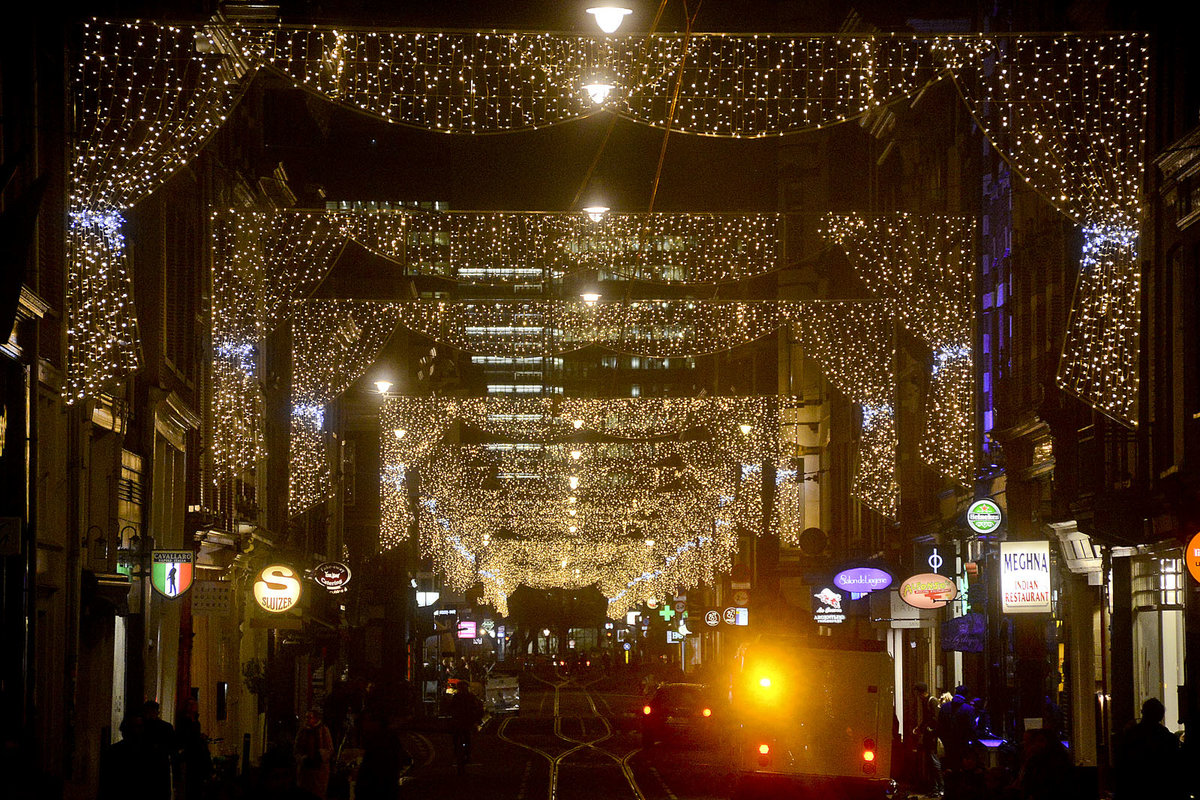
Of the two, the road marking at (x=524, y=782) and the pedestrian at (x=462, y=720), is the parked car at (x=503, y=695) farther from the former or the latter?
the pedestrian at (x=462, y=720)

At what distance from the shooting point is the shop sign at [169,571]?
23.0m

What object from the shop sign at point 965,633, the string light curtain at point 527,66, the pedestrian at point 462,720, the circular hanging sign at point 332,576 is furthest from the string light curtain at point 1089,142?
the circular hanging sign at point 332,576

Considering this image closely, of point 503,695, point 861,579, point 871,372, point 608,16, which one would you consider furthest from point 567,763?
point 503,695

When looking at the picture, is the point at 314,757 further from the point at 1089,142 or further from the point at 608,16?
the point at 1089,142

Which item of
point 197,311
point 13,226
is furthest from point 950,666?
point 13,226

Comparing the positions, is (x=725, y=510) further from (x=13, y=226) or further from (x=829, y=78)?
(x=13, y=226)

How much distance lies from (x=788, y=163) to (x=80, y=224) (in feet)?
126

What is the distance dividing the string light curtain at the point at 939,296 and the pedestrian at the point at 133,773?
571 inches

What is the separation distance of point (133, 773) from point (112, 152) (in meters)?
7.11

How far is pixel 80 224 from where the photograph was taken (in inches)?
717

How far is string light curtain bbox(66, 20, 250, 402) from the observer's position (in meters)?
18.1

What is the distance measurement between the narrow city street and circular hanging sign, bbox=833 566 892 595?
4495mm

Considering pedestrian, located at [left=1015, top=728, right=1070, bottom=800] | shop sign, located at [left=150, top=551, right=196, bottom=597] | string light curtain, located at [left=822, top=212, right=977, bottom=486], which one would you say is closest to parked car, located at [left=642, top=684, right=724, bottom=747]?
string light curtain, located at [left=822, top=212, right=977, bottom=486]

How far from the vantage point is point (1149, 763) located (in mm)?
15648
